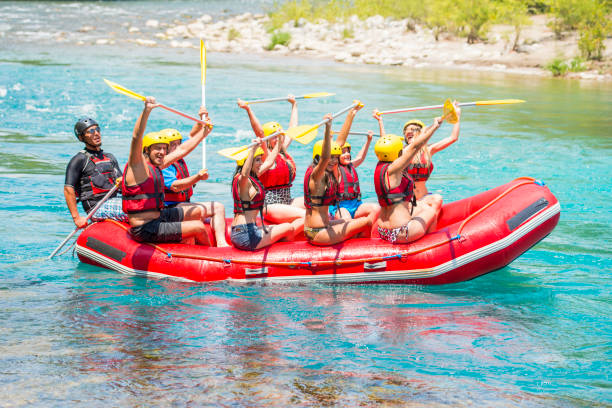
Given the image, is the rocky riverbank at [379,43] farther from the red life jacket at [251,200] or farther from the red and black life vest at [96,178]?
the red and black life vest at [96,178]

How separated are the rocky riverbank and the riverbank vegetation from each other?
1.14 feet

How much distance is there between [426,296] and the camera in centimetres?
566

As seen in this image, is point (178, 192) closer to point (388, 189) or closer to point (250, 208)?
point (250, 208)

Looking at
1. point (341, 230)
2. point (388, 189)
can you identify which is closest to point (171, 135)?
point (341, 230)

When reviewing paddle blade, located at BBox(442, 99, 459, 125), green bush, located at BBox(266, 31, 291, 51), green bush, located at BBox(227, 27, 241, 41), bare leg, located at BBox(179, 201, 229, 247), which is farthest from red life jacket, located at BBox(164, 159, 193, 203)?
green bush, located at BBox(227, 27, 241, 41)

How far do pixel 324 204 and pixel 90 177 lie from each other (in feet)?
7.10

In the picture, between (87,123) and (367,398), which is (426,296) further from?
(87,123)

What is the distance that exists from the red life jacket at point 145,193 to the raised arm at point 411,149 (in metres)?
1.85

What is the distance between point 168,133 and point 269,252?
1293mm

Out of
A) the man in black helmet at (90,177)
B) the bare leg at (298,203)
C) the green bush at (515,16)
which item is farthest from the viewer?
the green bush at (515,16)

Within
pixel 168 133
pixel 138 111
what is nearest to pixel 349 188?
pixel 168 133

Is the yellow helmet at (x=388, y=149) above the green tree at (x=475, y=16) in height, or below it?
below

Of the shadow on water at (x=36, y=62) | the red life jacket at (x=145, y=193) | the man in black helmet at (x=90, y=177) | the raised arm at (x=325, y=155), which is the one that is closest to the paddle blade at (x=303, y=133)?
the raised arm at (x=325, y=155)

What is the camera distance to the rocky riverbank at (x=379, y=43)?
944 inches
